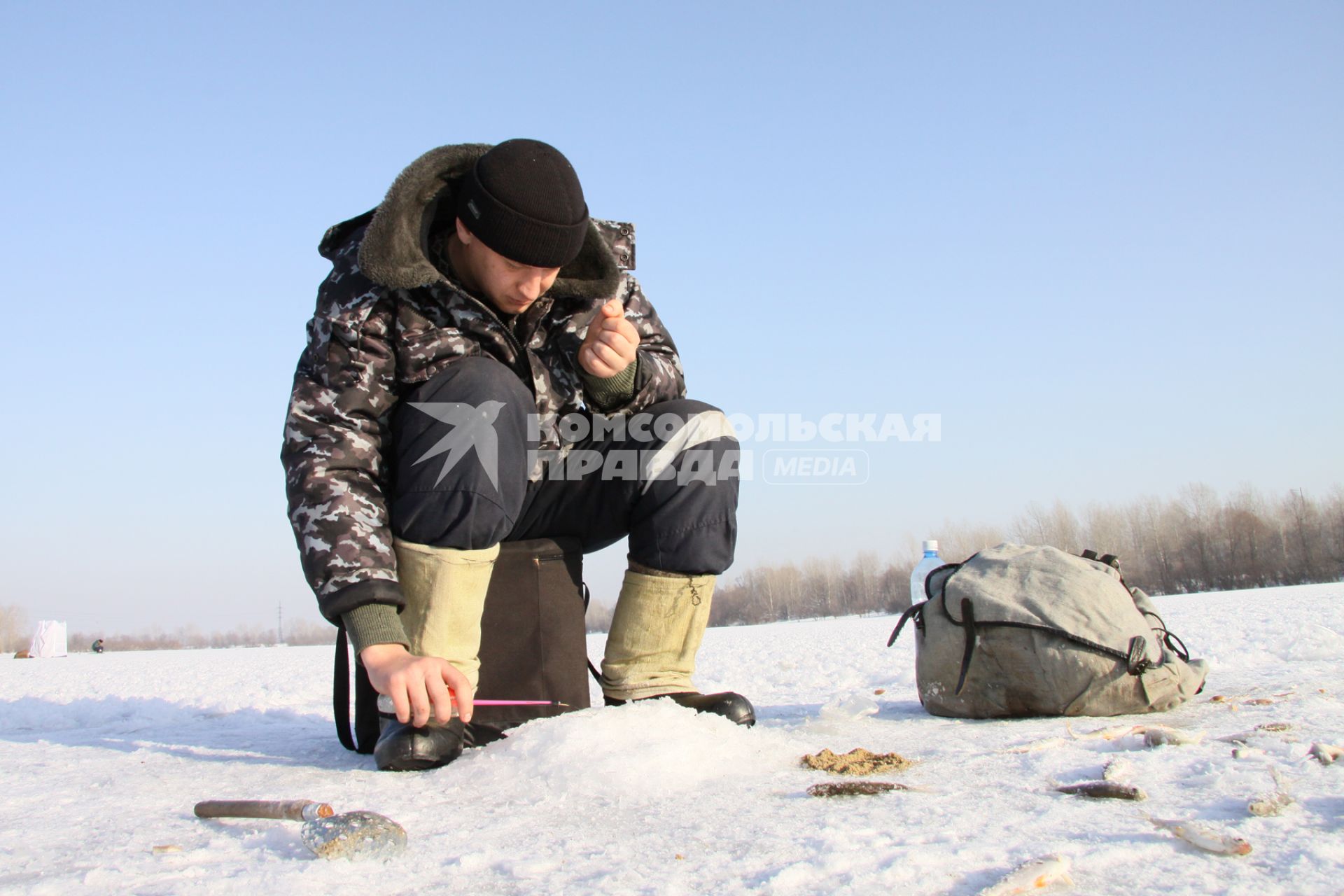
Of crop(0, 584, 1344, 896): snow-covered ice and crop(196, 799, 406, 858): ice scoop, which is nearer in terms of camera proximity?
crop(0, 584, 1344, 896): snow-covered ice

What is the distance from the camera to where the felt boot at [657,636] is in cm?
220

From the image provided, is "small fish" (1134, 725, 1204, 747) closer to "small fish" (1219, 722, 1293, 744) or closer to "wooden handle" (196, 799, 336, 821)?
"small fish" (1219, 722, 1293, 744)

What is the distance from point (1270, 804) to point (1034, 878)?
0.43 meters

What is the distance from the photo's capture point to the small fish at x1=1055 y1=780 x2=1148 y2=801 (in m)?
1.22

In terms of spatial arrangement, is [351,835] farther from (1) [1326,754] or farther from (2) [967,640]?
(2) [967,640]

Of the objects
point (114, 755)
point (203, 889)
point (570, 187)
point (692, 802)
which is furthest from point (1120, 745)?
point (114, 755)

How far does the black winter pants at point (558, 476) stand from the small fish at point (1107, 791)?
1046mm

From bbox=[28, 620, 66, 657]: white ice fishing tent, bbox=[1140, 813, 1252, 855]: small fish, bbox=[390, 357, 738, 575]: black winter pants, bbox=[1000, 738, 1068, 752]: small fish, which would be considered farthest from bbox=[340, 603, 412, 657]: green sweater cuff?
bbox=[28, 620, 66, 657]: white ice fishing tent

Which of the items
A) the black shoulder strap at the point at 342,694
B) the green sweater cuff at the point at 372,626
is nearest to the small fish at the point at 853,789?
the green sweater cuff at the point at 372,626

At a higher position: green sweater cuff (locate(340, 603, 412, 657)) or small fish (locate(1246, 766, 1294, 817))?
green sweater cuff (locate(340, 603, 412, 657))

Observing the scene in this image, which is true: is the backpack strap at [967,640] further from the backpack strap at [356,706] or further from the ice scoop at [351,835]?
the ice scoop at [351,835]

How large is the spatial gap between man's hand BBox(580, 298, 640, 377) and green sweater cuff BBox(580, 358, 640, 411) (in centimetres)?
7

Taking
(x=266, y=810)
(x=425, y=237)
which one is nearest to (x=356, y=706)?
(x=266, y=810)

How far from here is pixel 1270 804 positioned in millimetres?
1097
